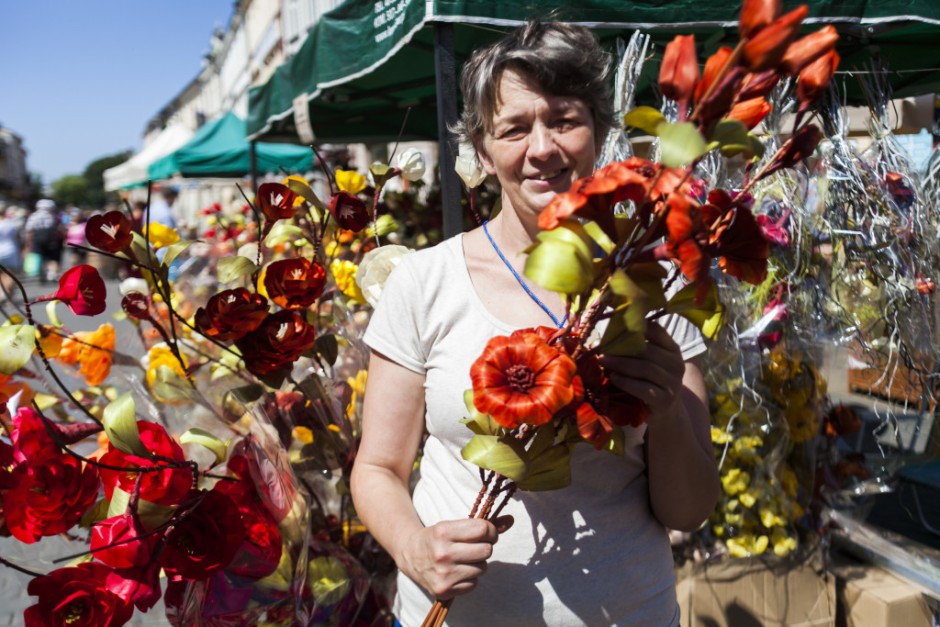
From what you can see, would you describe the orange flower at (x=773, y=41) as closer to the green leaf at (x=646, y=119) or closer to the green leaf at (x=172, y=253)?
the green leaf at (x=646, y=119)

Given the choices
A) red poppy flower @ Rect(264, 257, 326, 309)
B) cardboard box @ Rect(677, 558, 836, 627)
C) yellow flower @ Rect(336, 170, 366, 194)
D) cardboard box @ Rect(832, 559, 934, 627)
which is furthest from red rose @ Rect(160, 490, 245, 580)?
cardboard box @ Rect(832, 559, 934, 627)

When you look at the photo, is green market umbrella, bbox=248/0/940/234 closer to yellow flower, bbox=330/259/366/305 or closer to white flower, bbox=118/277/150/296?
yellow flower, bbox=330/259/366/305

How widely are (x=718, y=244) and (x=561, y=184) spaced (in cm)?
32

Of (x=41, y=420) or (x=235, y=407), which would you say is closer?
(x=41, y=420)

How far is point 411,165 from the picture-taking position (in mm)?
1599

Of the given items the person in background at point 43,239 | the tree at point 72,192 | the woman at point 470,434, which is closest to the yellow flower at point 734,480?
the woman at point 470,434

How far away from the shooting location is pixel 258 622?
3.70 ft

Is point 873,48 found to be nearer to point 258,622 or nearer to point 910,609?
point 910,609

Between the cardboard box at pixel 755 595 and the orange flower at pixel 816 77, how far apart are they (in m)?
1.47

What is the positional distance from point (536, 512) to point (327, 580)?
413 millimetres

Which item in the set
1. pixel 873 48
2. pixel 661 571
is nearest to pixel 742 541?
pixel 661 571

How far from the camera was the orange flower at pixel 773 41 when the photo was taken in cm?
57

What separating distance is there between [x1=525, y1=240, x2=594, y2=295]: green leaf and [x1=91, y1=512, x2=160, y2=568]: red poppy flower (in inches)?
24.7

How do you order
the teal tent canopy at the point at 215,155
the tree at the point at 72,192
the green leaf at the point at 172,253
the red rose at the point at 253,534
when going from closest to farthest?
the red rose at the point at 253,534
the green leaf at the point at 172,253
the teal tent canopy at the point at 215,155
the tree at the point at 72,192
